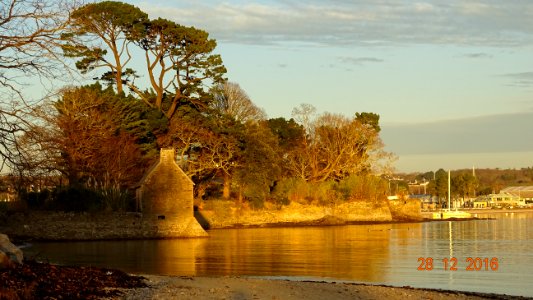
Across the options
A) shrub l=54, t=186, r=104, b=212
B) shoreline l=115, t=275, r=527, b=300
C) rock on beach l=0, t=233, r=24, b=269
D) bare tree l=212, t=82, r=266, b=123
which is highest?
bare tree l=212, t=82, r=266, b=123

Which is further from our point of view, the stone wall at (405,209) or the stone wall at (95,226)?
the stone wall at (405,209)

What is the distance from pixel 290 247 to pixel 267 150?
24936 millimetres

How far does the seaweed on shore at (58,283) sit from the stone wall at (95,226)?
95.4 ft

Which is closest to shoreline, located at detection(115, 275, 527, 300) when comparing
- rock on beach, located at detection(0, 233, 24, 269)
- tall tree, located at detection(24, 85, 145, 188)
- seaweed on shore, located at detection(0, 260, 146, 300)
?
seaweed on shore, located at detection(0, 260, 146, 300)

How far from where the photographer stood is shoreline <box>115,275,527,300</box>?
18125mm

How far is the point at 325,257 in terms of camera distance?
120 ft

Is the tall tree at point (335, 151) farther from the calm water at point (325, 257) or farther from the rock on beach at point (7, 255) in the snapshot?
the rock on beach at point (7, 255)

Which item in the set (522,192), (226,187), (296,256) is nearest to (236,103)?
(226,187)

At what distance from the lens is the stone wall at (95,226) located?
1849 inches

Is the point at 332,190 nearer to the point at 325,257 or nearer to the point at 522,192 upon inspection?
the point at 325,257

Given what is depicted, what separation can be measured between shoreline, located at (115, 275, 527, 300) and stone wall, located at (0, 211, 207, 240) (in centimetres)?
2714

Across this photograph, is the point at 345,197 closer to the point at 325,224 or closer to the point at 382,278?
the point at 325,224
